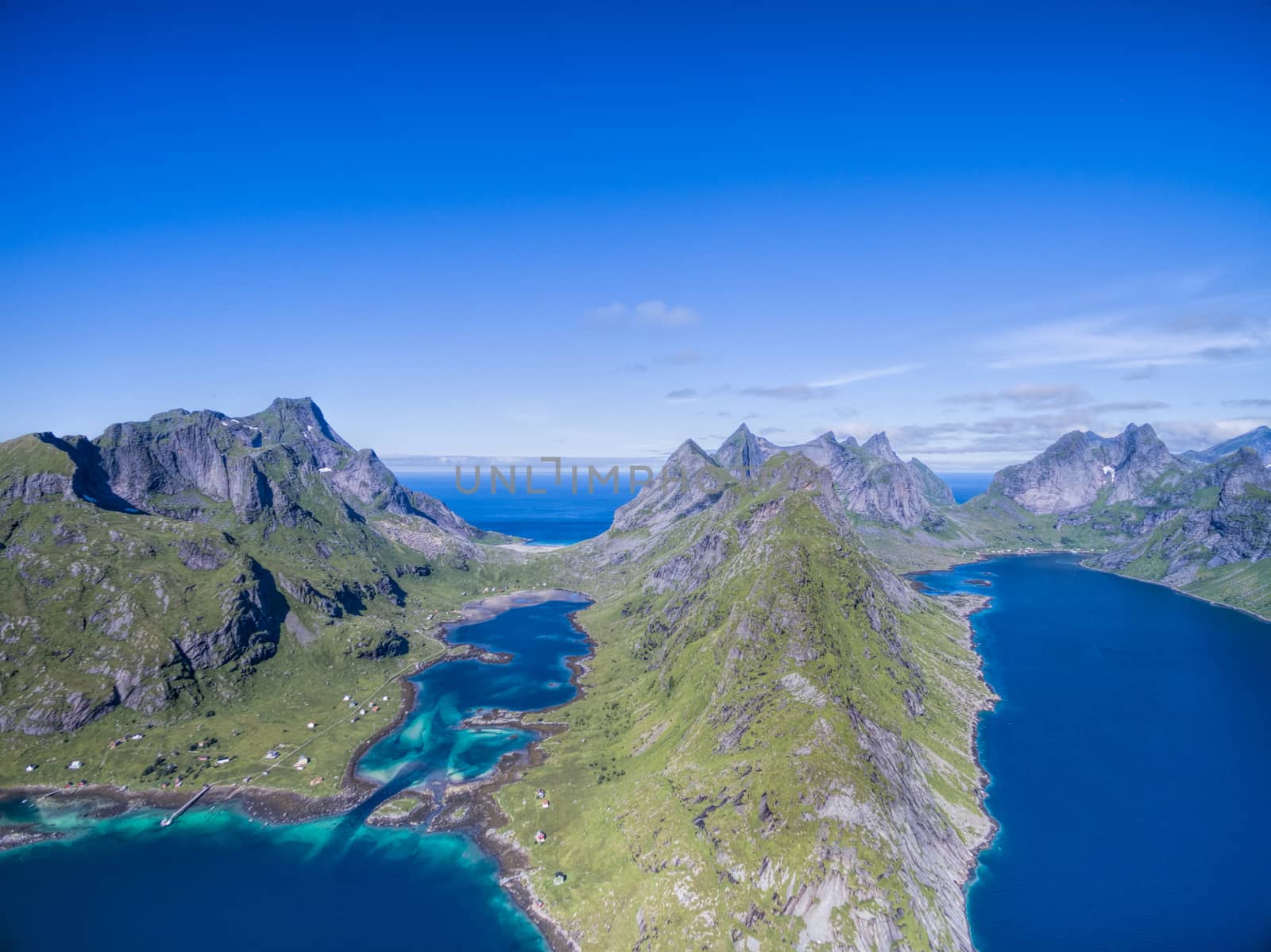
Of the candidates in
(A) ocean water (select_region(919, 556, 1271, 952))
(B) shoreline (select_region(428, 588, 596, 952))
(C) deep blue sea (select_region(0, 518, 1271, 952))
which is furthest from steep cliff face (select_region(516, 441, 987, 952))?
(C) deep blue sea (select_region(0, 518, 1271, 952))

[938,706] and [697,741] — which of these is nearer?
[697,741]

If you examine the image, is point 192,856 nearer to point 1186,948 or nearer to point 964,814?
point 964,814

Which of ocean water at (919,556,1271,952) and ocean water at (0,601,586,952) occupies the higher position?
ocean water at (919,556,1271,952)

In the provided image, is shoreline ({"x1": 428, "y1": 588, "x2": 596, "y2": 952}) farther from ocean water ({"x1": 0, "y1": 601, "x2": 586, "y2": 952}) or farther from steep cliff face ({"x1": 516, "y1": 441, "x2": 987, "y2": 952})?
steep cliff face ({"x1": 516, "y1": 441, "x2": 987, "y2": 952})

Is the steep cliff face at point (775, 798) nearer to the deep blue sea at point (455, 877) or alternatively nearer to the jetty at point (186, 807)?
the deep blue sea at point (455, 877)

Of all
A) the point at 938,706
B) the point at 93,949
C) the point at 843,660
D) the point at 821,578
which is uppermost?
the point at 821,578

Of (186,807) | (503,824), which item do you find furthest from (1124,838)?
(186,807)

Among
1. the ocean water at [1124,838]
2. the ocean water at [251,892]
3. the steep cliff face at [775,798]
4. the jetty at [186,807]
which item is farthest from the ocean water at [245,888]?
the ocean water at [1124,838]

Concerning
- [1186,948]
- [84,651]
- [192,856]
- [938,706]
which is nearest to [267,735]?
[192,856]
